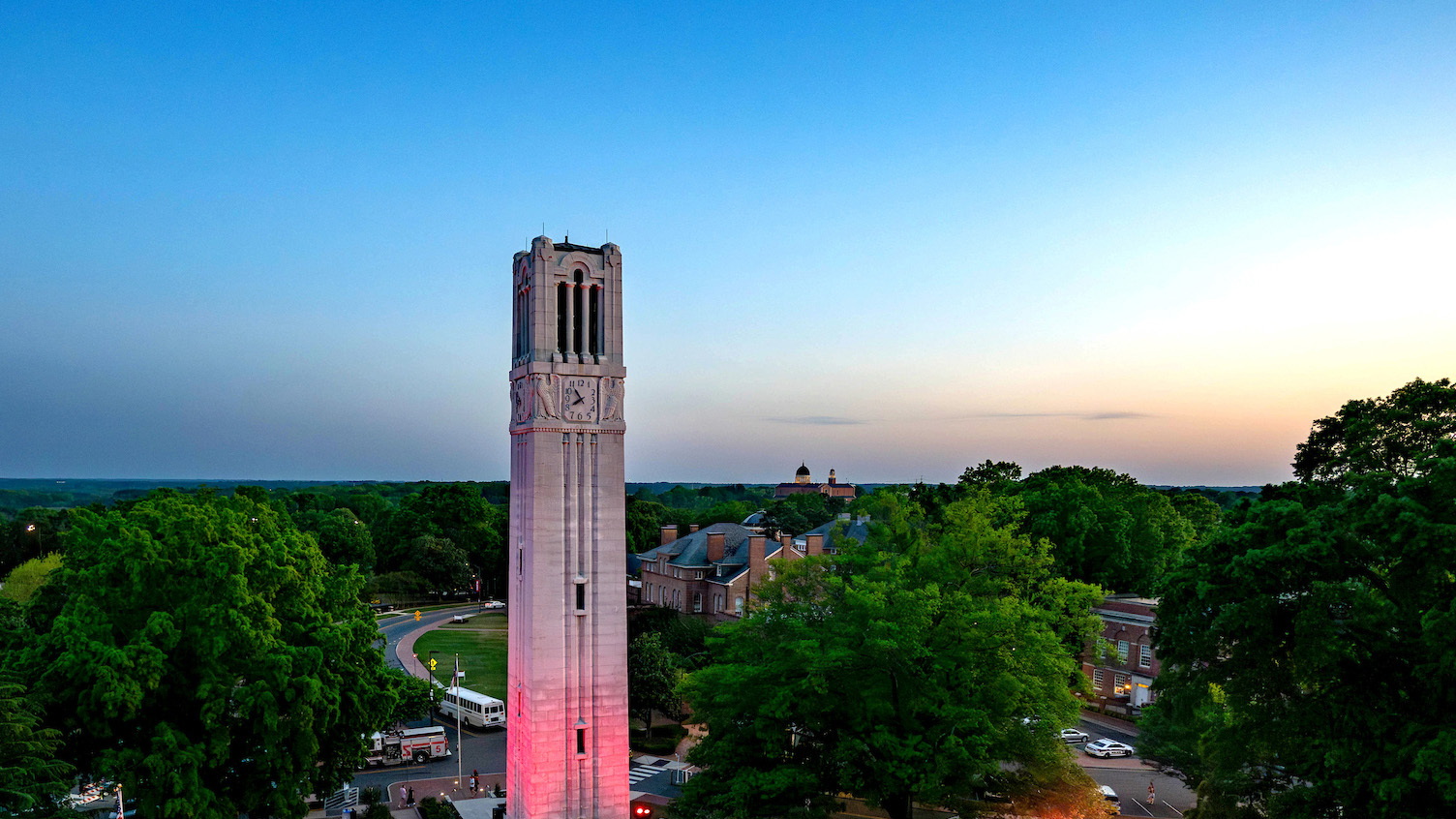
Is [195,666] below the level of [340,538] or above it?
above

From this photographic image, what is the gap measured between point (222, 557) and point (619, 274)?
1458cm

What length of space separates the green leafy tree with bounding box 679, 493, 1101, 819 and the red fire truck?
72.3 ft

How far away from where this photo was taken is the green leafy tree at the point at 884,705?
2750cm

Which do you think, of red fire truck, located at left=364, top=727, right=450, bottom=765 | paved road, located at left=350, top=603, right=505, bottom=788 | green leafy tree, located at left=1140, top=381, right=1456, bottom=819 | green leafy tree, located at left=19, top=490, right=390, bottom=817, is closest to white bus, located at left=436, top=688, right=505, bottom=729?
paved road, located at left=350, top=603, right=505, bottom=788

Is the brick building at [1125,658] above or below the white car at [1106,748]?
above

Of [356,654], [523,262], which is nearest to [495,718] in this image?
[356,654]

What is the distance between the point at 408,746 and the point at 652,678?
1220 centimetres

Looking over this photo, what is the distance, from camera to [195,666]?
28094mm

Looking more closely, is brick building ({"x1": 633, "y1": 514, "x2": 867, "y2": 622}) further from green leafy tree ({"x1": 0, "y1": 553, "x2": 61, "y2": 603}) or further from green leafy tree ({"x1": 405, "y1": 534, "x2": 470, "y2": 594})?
green leafy tree ({"x1": 0, "y1": 553, "x2": 61, "y2": 603})

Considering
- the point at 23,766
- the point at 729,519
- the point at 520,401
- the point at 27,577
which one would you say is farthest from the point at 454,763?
the point at 729,519

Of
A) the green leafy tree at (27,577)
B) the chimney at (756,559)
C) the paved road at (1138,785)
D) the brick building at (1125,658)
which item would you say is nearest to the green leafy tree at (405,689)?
the paved road at (1138,785)

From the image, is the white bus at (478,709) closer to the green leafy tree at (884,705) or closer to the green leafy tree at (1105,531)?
the green leafy tree at (884,705)

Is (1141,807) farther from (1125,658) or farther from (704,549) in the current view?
(704,549)

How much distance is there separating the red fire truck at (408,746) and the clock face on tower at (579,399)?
24.7 meters
